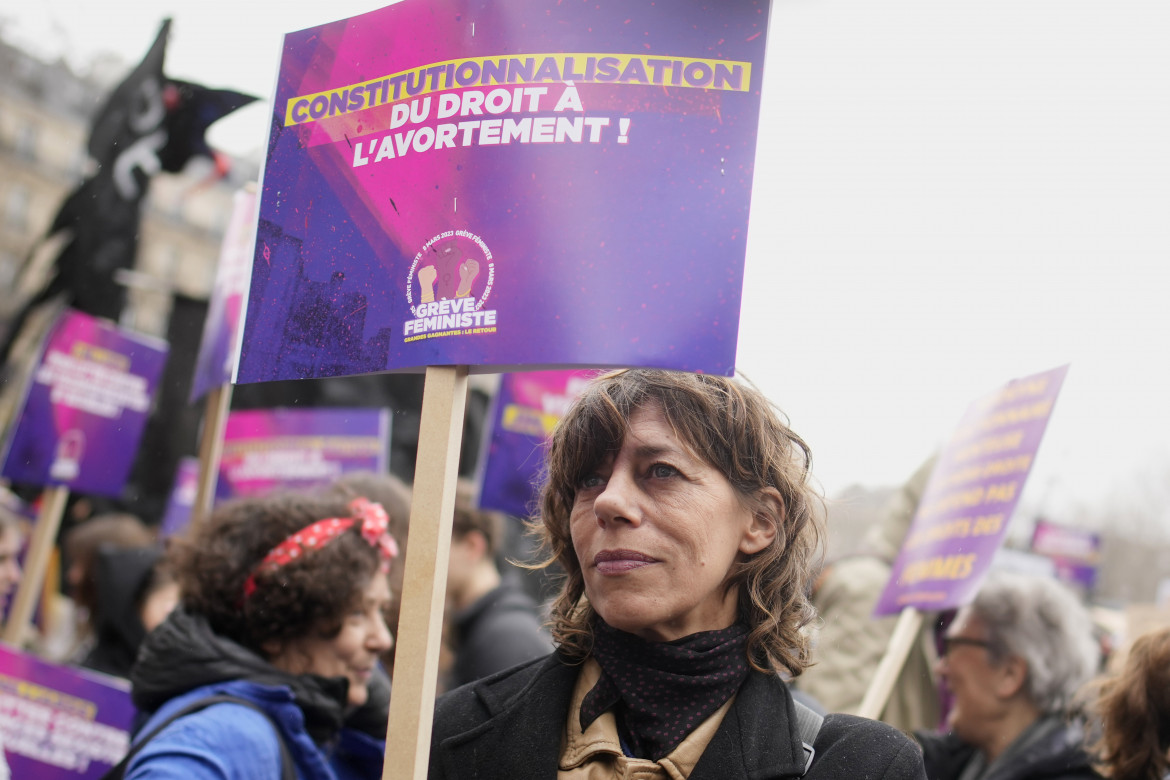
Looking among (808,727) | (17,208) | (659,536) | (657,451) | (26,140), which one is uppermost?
(26,140)

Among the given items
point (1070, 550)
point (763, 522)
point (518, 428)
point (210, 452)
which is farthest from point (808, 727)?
point (1070, 550)

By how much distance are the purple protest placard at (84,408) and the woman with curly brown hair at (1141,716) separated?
467 cm

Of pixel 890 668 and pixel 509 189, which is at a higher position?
pixel 509 189

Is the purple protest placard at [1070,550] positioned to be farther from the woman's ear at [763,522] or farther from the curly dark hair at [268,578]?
the woman's ear at [763,522]

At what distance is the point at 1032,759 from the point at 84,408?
4.60 m

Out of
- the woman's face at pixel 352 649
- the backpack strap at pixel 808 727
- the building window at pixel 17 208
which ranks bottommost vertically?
the woman's face at pixel 352 649

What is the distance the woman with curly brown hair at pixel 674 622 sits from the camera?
182cm

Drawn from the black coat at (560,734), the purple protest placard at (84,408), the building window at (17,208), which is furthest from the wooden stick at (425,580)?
the building window at (17,208)

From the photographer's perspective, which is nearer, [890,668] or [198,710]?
[198,710]

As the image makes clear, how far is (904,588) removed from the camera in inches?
→ 133

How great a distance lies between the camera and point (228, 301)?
14.7ft

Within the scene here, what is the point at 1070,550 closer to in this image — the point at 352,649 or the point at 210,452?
the point at 210,452

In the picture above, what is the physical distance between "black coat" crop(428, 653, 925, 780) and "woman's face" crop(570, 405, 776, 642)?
0.64 feet

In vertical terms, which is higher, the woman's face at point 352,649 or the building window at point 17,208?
the building window at point 17,208
